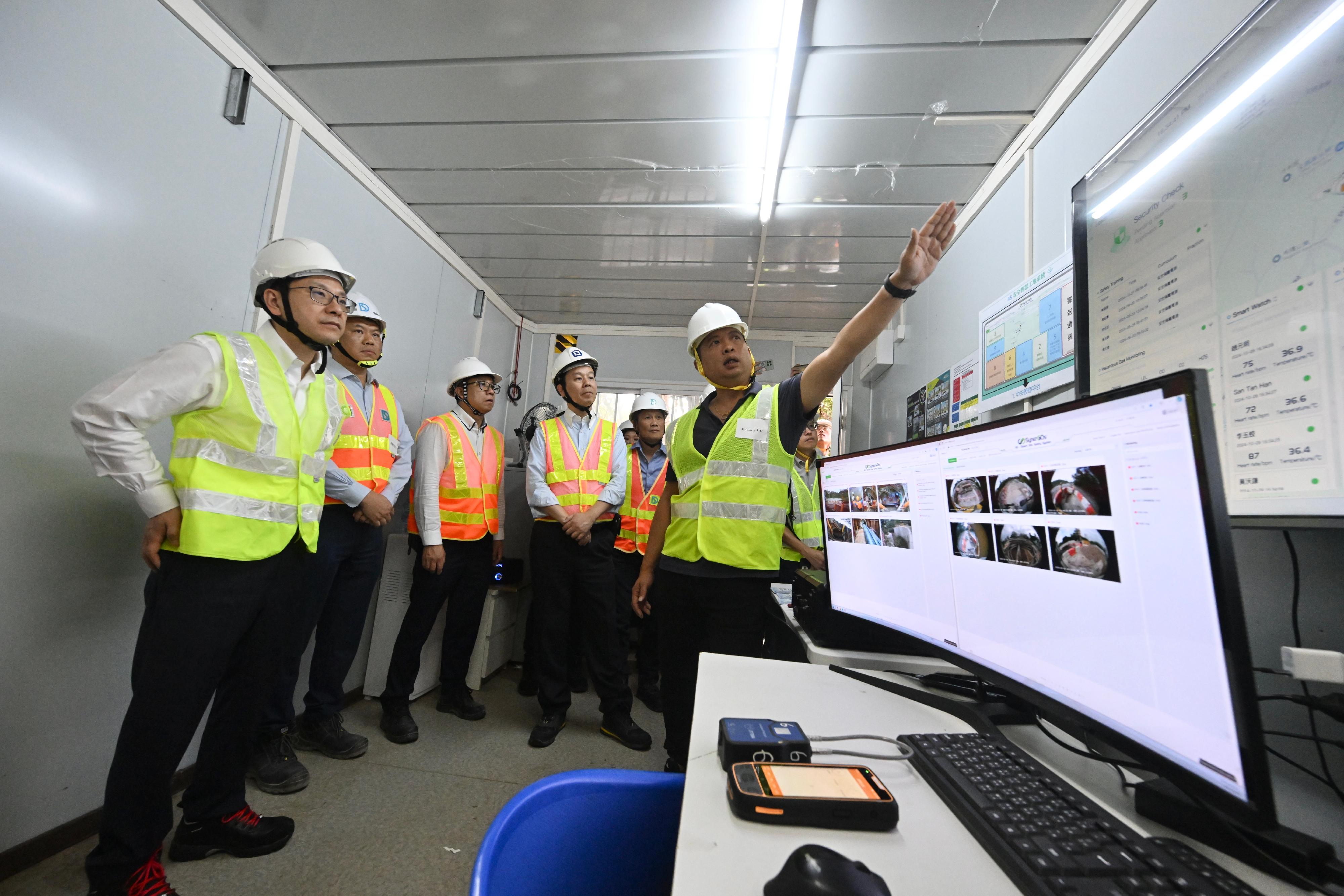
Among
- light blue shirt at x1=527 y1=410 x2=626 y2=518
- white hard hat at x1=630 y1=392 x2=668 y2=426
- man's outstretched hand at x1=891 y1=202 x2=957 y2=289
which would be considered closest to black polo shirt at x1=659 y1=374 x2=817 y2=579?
man's outstretched hand at x1=891 y1=202 x2=957 y2=289

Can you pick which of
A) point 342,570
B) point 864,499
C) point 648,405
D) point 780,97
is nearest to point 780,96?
point 780,97

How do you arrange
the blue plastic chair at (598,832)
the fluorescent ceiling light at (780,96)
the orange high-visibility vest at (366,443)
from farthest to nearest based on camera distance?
the orange high-visibility vest at (366,443), the fluorescent ceiling light at (780,96), the blue plastic chair at (598,832)

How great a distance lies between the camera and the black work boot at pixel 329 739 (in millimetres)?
2066

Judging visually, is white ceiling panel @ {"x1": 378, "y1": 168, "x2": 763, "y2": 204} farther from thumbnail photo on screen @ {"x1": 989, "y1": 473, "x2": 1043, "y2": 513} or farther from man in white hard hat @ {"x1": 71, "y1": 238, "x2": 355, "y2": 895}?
thumbnail photo on screen @ {"x1": 989, "y1": 473, "x2": 1043, "y2": 513}

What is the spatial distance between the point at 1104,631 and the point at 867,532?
0.49m

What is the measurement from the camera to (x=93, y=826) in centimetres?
155

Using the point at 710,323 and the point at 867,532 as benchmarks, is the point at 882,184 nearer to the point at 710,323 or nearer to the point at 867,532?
the point at 710,323

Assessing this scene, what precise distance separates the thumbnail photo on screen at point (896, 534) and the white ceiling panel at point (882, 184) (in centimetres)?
205

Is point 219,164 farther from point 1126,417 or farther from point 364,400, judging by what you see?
point 1126,417

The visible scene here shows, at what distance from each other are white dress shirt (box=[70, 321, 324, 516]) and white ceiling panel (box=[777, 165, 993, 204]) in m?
2.39

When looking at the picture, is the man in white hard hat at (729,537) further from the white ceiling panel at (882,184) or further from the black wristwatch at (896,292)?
the white ceiling panel at (882,184)

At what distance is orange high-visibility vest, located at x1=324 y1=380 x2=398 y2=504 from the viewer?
216 centimetres

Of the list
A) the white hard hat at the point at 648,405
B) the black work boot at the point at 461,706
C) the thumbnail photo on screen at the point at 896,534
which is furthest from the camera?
the white hard hat at the point at 648,405

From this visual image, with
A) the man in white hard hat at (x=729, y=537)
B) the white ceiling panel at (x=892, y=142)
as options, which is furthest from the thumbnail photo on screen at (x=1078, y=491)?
the white ceiling panel at (x=892, y=142)
